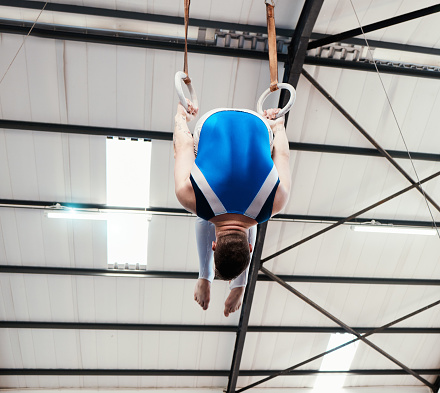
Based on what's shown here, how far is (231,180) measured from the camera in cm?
275

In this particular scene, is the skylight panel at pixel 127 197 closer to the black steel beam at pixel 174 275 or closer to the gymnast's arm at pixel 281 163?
the black steel beam at pixel 174 275

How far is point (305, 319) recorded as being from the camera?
8.52 meters

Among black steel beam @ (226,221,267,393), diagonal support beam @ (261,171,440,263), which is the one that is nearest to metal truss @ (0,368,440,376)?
black steel beam @ (226,221,267,393)

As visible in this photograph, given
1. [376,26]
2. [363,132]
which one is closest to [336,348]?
[363,132]

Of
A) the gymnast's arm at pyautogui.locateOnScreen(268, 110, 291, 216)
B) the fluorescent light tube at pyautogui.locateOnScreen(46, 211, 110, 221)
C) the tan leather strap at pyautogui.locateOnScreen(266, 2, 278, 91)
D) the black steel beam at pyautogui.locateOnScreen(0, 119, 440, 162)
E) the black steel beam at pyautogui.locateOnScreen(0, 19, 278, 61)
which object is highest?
the black steel beam at pyautogui.locateOnScreen(0, 19, 278, 61)

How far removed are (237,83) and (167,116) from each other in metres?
1.20

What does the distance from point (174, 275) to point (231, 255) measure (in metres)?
5.25

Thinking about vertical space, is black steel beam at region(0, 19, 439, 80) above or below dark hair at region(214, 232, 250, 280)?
above

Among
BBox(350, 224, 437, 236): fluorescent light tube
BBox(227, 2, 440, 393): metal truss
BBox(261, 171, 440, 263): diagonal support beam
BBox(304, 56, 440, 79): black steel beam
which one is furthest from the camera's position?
BBox(350, 224, 437, 236): fluorescent light tube

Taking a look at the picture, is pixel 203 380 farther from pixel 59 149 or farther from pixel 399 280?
pixel 59 149

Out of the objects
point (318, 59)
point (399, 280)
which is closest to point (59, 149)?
point (318, 59)

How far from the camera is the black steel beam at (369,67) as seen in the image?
5938mm

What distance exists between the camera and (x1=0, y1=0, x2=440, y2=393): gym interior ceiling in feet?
18.6

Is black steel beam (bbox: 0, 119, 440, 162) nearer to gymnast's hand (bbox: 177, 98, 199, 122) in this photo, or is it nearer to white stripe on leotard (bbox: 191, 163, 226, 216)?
gymnast's hand (bbox: 177, 98, 199, 122)
